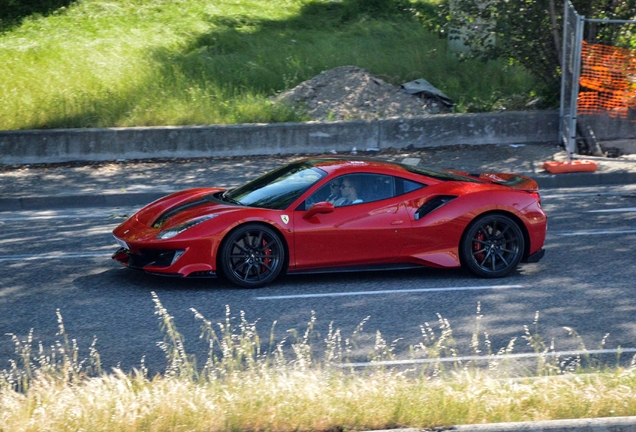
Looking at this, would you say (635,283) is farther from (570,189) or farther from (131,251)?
(570,189)

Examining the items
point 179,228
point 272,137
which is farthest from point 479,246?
point 272,137

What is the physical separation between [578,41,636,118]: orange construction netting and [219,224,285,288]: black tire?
31.8 feet

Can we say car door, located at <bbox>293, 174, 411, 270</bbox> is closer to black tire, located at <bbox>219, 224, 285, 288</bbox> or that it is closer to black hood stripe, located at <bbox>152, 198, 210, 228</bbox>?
black tire, located at <bbox>219, 224, 285, 288</bbox>

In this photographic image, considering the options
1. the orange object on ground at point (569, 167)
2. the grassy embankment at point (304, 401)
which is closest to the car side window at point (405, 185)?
the grassy embankment at point (304, 401)

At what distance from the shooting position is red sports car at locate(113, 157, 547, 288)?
25.6ft

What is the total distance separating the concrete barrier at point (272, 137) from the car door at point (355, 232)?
8083mm

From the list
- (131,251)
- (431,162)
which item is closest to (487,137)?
(431,162)

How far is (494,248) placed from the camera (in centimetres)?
838

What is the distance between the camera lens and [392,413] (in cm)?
448

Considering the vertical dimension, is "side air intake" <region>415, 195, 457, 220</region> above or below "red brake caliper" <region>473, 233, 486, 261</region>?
above

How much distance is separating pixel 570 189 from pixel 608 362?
836cm

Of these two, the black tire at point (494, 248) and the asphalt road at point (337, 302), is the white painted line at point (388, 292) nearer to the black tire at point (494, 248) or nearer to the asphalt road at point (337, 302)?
the asphalt road at point (337, 302)

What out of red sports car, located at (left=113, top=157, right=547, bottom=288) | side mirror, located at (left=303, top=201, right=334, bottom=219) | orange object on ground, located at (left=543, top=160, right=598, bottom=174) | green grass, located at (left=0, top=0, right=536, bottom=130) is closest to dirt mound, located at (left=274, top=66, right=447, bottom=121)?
green grass, located at (left=0, top=0, right=536, bottom=130)

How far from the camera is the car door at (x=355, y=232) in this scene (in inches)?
312
